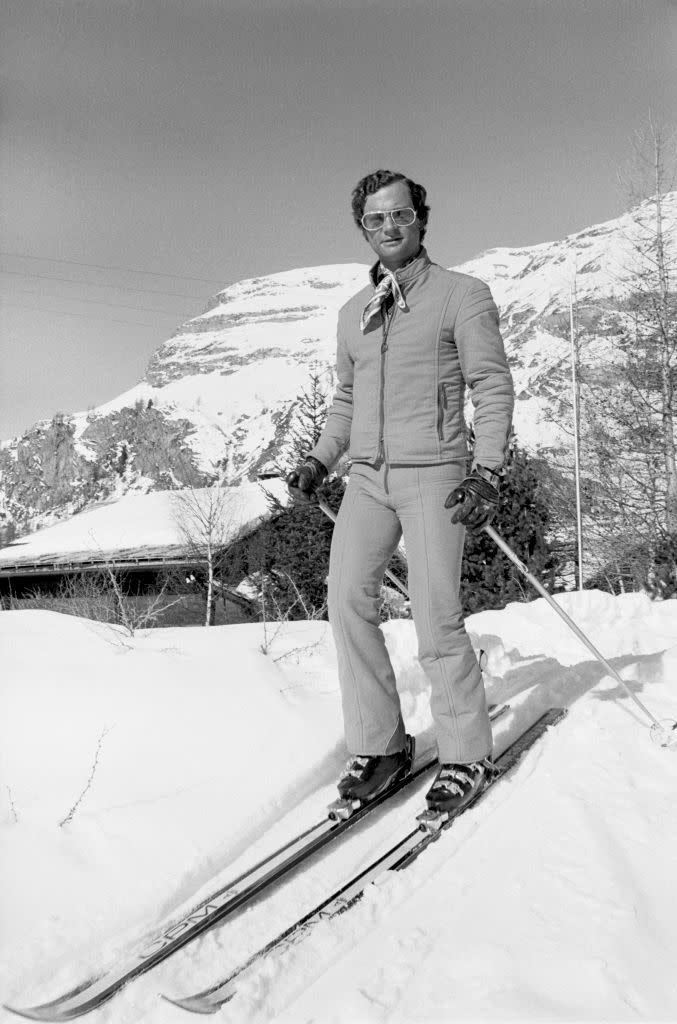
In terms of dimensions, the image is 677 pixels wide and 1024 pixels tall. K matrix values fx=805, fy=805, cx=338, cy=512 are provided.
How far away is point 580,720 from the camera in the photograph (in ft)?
11.3

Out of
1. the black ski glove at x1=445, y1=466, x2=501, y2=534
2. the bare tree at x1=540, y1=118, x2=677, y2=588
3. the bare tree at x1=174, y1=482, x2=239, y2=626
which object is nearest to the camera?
the black ski glove at x1=445, y1=466, x2=501, y2=534

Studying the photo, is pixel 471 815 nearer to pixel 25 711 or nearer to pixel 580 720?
pixel 580 720

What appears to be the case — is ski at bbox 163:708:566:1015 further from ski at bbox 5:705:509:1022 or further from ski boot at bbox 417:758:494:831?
ski at bbox 5:705:509:1022

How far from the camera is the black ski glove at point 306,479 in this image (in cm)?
312

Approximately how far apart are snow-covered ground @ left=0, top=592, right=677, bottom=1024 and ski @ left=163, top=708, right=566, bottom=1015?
0.04m

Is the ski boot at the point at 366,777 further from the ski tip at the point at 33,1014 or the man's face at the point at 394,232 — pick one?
the man's face at the point at 394,232

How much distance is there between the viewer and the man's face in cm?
288

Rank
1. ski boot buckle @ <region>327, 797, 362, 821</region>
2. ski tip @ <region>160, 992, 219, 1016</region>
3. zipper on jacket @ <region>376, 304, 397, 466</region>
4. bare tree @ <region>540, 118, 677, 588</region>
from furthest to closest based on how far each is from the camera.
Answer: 1. bare tree @ <region>540, 118, 677, 588</region>
2. zipper on jacket @ <region>376, 304, 397, 466</region>
3. ski boot buckle @ <region>327, 797, 362, 821</region>
4. ski tip @ <region>160, 992, 219, 1016</region>

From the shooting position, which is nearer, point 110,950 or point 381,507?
point 110,950

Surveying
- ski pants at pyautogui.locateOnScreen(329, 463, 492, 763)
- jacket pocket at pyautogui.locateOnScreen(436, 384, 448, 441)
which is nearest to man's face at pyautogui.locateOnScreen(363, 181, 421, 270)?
jacket pocket at pyautogui.locateOnScreen(436, 384, 448, 441)

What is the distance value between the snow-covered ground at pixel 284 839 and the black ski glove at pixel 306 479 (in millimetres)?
850

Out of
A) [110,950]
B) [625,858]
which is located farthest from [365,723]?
[110,950]

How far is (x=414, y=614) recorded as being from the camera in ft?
9.38

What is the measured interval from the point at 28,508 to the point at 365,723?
20020cm
